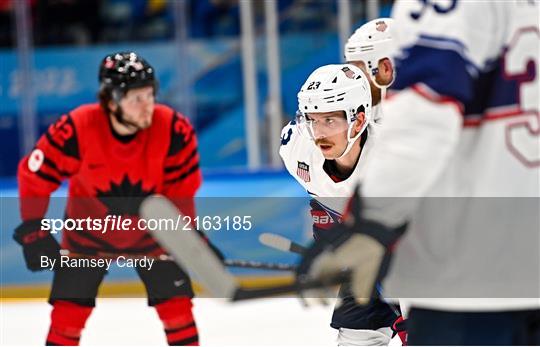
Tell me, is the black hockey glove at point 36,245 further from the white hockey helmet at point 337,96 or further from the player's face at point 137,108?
the white hockey helmet at point 337,96

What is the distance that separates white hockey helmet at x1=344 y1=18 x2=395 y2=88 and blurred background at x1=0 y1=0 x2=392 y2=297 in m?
2.79

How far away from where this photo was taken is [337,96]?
2.78 meters

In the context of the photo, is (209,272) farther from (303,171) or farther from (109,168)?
(109,168)

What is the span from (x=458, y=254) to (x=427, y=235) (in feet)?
0.17

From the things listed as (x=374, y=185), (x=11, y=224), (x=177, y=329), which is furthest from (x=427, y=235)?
(x=11, y=224)

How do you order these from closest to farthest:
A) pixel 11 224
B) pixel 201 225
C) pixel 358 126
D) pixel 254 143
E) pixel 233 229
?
pixel 358 126, pixel 201 225, pixel 233 229, pixel 11 224, pixel 254 143

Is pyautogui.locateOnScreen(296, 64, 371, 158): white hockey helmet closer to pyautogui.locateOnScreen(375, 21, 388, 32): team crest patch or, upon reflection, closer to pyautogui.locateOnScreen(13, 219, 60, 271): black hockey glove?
pyautogui.locateOnScreen(375, 21, 388, 32): team crest patch

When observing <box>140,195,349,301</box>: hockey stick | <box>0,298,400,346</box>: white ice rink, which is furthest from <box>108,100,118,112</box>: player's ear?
<box>140,195,349,301</box>: hockey stick

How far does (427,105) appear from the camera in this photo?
149cm

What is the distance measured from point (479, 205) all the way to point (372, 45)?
6.26 feet

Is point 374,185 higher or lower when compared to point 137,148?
higher

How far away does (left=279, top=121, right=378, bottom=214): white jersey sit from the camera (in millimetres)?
2822

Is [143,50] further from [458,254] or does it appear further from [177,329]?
[458,254]

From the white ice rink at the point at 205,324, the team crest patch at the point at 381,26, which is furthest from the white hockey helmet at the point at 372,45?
the white ice rink at the point at 205,324
